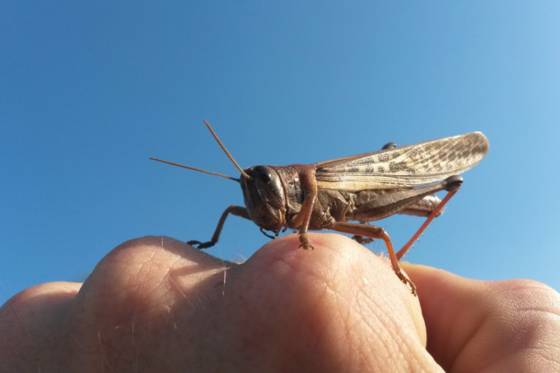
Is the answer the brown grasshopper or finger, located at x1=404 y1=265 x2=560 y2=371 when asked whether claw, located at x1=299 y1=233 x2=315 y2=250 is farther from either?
finger, located at x1=404 y1=265 x2=560 y2=371

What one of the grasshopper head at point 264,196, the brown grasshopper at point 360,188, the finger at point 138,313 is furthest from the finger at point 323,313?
the grasshopper head at point 264,196

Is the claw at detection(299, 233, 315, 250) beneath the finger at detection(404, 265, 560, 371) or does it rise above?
above

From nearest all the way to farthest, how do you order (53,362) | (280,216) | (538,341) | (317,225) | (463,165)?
(53,362) < (538,341) < (280,216) < (317,225) < (463,165)

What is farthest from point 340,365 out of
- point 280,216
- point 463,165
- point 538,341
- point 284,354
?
point 463,165

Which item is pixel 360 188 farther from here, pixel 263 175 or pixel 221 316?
pixel 221 316

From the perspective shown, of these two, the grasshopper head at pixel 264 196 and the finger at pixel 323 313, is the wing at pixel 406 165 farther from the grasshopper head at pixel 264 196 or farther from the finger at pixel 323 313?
the finger at pixel 323 313

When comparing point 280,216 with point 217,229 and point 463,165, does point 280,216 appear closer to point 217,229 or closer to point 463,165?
point 217,229

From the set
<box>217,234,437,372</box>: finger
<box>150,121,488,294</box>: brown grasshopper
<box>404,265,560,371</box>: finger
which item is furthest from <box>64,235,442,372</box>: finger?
<box>150,121,488,294</box>: brown grasshopper
